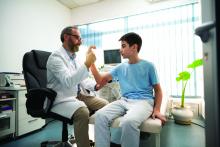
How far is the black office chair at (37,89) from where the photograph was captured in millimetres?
1255

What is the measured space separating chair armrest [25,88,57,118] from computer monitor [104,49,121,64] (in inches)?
65.8

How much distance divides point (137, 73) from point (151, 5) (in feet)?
7.17

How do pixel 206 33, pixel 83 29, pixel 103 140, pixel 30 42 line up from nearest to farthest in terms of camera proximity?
pixel 206 33 → pixel 103 140 → pixel 30 42 → pixel 83 29

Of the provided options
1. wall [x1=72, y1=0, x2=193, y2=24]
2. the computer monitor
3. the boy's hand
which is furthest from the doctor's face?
wall [x1=72, y1=0, x2=193, y2=24]

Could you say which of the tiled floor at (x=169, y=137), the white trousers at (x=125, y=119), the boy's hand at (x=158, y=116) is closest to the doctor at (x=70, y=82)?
the white trousers at (x=125, y=119)

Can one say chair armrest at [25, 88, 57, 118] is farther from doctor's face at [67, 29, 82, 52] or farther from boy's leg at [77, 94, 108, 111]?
doctor's face at [67, 29, 82, 52]

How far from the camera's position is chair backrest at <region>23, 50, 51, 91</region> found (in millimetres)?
1367

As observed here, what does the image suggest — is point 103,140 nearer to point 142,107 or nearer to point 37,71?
point 142,107

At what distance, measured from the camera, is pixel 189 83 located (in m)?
2.88

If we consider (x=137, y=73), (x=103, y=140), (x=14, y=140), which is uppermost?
(x=137, y=73)

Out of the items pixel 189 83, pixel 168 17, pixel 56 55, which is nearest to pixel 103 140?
pixel 56 55

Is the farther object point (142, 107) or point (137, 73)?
point (137, 73)

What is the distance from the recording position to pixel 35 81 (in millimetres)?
1407

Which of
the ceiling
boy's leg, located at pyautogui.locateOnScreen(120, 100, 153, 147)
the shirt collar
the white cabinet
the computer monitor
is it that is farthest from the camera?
the ceiling
